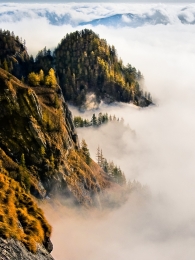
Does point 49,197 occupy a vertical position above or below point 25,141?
below

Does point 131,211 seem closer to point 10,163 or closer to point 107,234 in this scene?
point 107,234

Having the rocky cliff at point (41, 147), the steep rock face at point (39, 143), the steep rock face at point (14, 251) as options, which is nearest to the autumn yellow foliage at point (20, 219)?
the steep rock face at point (14, 251)

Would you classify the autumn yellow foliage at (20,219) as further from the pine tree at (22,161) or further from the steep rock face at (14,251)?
the pine tree at (22,161)

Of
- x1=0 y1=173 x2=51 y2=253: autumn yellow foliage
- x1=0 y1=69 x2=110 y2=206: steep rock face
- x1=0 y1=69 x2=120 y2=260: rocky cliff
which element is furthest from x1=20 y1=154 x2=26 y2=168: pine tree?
x1=0 y1=173 x2=51 y2=253: autumn yellow foliage

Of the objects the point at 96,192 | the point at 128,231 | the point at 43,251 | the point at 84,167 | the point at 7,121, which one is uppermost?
the point at 7,121

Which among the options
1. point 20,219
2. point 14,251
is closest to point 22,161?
point 20,219

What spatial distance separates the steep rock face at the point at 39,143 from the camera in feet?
385

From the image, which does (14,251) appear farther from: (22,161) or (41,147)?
(41,147)

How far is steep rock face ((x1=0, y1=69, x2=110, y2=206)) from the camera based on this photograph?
385ft

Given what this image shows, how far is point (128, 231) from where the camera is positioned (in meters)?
153

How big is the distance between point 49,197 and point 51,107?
39.4m

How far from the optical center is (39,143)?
125 meters

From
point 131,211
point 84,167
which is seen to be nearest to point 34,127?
point 84,167

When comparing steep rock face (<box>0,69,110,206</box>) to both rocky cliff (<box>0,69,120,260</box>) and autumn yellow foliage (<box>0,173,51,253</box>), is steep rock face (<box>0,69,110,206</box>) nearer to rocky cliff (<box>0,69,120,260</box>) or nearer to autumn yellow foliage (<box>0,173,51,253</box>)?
rocky cliff (<box>0,69,120,260</box>)
